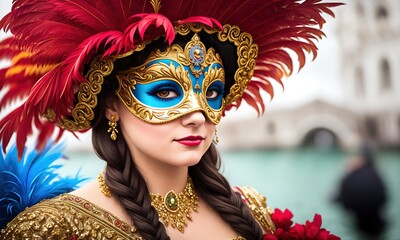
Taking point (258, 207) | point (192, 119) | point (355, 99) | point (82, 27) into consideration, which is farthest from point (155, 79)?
point (355, 99)

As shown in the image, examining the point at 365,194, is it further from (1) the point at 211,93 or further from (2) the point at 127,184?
(2) the point at 127,184

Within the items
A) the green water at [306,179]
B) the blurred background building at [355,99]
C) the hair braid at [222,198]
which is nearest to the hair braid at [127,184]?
the hair braid at [222,198]

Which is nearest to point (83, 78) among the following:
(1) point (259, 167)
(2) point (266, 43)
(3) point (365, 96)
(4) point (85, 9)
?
(4) point (85, 9)

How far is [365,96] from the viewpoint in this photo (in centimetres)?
1023

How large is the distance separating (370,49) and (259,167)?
3542 mm

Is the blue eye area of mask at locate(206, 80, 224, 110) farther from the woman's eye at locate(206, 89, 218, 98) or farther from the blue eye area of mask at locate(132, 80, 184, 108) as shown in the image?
the blue eye area of mask at locate(132, 80, 184, 108)

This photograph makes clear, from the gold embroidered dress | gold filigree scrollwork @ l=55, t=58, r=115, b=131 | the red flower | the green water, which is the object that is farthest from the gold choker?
the green water

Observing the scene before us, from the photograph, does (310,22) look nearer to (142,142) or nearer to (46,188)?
(142,142)

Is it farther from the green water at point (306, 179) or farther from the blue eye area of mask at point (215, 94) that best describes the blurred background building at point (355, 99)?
the blue eye area of mask at point (215, 94)

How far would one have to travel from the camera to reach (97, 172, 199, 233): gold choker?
7.03 feet

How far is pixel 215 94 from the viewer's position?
217 centimetres

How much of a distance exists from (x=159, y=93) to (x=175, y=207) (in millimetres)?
445

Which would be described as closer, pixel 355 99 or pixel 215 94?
pixel 215 94

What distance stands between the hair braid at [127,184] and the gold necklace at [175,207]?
6 centimetres
